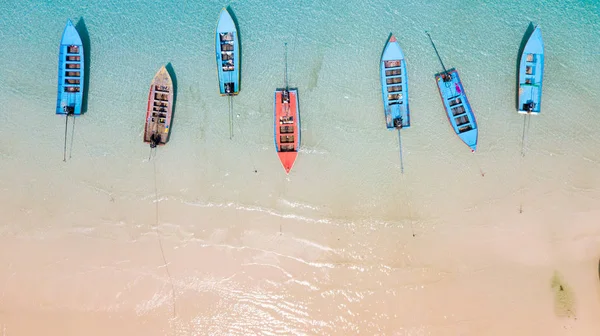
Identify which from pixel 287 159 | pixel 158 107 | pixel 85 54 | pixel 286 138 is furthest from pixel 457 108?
pixel 85 54

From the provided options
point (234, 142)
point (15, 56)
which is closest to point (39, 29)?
point (15, 56)

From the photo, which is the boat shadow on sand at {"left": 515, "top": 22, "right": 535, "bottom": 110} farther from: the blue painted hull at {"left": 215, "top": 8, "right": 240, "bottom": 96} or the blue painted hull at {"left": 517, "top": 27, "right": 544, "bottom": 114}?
the blue painted hull at {"left": 215, "top": 8, "right": 240, "bottom": 96}

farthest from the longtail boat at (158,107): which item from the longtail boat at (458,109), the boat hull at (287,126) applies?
the longtail boat at (458,109)

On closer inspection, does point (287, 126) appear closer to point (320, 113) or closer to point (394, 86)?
point (320, 113)

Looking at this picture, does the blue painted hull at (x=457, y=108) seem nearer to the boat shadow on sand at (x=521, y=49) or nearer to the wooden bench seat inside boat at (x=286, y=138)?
the boat shadow on sand at (x=521, y=49)

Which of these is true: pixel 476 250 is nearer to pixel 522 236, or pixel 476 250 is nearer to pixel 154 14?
pixel 522 236

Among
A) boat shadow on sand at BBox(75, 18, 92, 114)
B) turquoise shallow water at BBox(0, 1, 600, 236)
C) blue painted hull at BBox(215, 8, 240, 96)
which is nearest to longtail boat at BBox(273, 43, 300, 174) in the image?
turquoise shallow water at BBox(0, 1, 600, 236)
